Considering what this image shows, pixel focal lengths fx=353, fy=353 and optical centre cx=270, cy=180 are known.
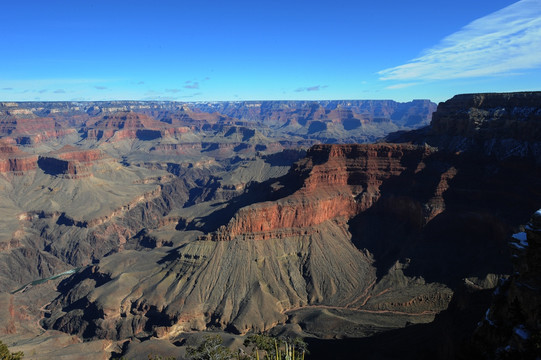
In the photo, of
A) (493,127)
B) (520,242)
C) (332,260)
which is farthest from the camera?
(493,127)

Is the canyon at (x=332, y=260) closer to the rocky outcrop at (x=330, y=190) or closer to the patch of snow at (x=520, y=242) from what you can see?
the rocky outcrop at (x=330, y=190)

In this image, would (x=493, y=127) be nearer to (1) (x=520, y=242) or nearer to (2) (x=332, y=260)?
(2) (x=332, y=260)

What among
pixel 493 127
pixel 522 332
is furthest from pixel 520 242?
pixel 493 127

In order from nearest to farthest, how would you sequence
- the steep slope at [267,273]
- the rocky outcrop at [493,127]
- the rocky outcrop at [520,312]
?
the rocky outcrop at [520,312] → the steep slope at [267,273] → the rocky outcrop at [493,127]

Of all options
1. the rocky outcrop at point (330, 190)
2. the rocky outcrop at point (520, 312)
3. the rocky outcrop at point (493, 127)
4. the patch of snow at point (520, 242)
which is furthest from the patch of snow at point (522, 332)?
the rocky outcrop at point (493, 127)

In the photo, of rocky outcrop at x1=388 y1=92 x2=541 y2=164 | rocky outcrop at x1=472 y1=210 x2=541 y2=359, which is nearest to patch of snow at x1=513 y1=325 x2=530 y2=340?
rocky outcrop at x1=472 y1=210 x2=541 y2=359

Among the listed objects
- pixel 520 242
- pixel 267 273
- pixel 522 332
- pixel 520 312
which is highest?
pixel 520 242

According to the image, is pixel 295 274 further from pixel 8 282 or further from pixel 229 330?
pixel 8 282

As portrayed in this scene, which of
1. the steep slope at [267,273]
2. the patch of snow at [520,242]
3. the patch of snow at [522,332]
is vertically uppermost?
the patch of snow at [520,242]
